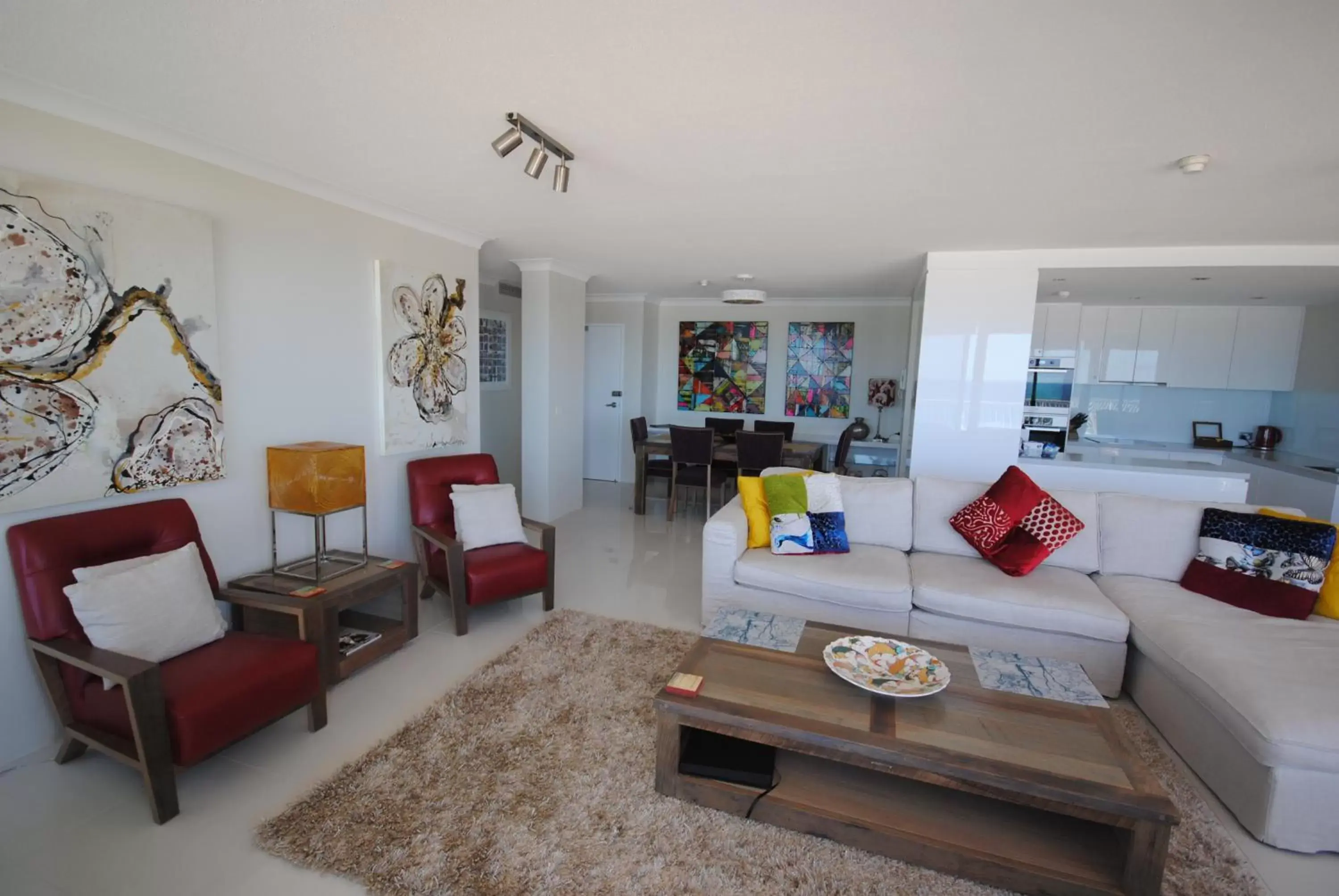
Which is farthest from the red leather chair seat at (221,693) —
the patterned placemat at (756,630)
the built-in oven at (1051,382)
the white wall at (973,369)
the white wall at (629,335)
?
the built-in oven at (1051,382)

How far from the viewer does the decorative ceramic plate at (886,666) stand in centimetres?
186

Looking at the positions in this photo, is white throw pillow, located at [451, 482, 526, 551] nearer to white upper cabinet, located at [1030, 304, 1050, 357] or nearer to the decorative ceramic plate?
the decorative ceramic plate

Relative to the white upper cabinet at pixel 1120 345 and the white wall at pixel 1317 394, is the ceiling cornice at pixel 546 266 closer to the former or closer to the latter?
the white upper cabinet at pixel 1120 345

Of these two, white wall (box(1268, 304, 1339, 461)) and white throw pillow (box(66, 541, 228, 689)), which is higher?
white wall (box(1268, 304, 1339, 461))

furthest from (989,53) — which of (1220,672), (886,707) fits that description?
(1220,672)

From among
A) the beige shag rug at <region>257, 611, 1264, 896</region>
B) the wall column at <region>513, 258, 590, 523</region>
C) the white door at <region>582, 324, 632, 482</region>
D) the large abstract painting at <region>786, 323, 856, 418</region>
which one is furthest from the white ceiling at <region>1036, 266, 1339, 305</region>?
the white door at <region>582, 324, 632, 482</region>

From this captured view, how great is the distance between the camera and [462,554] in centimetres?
302

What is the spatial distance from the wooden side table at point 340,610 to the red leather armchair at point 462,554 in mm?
227

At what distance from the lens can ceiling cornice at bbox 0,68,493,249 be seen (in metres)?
1.95

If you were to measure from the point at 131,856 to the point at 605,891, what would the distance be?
1.35m

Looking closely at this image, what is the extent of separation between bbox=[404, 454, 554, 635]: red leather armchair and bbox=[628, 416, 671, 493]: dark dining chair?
2.20 meters

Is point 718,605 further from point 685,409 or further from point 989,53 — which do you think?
point 685,409

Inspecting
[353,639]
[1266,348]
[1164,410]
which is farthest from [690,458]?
[1266,348]

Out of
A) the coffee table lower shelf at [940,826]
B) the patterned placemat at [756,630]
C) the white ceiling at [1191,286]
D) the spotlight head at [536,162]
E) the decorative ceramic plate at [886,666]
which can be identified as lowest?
the coffee table lower shelf at [940,826]
